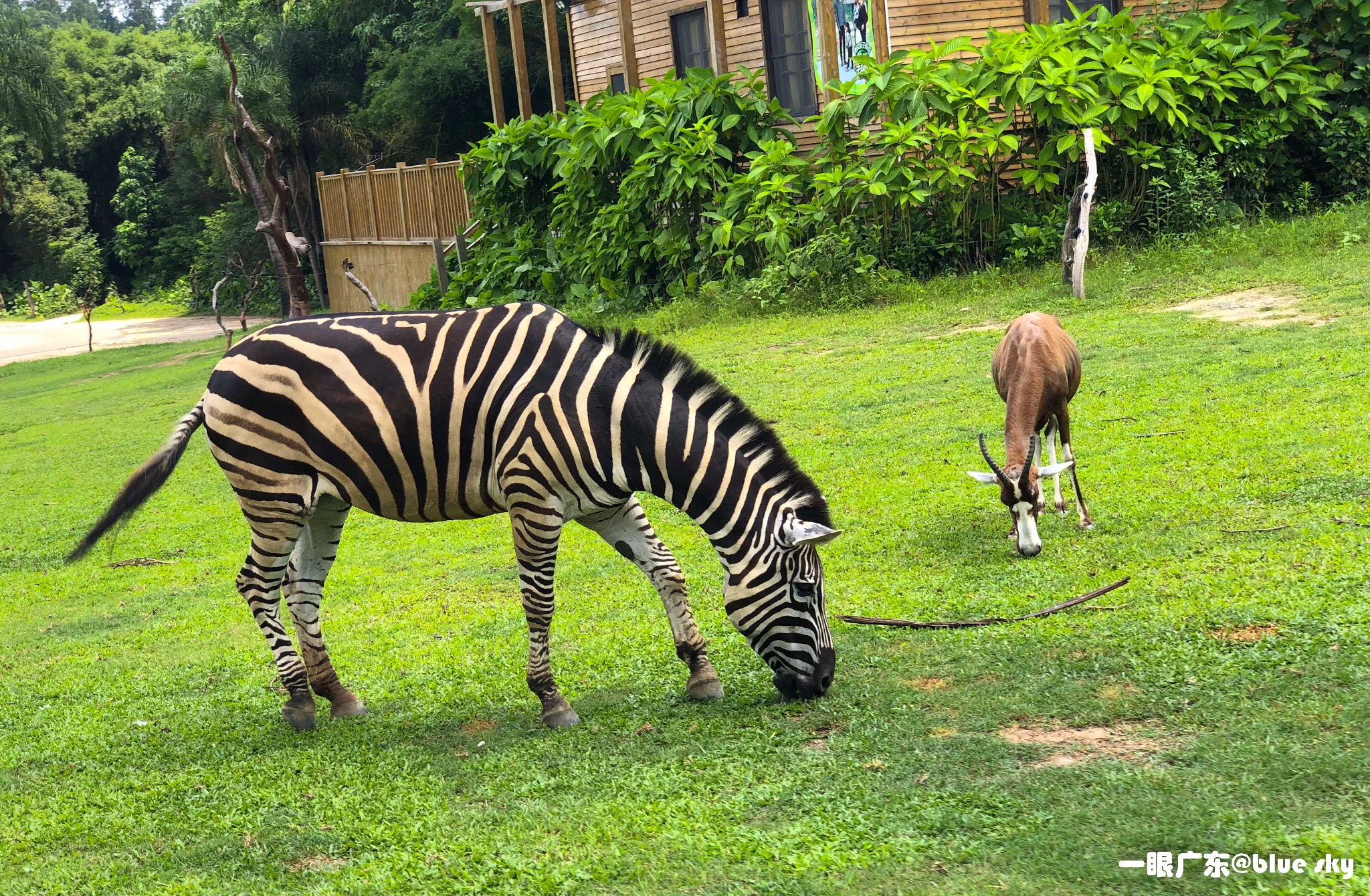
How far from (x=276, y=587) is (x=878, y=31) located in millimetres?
13494

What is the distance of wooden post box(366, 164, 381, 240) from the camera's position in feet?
92.3

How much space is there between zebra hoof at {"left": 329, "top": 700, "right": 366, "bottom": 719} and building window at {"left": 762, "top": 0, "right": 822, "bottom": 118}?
1566 centimetres

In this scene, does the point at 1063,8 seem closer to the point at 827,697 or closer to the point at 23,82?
the point at 827,697

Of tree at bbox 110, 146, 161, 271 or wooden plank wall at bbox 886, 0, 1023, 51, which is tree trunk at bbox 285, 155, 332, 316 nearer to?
tree at bbox 110, 146, 161, 271

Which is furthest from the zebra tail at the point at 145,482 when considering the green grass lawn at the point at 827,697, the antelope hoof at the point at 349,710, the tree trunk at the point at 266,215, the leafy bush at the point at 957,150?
the tree trunk at the point at 266,215

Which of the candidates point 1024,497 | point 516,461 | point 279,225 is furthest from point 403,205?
point 516,461

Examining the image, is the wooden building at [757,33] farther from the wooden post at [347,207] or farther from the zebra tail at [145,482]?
the zebra tail at [145,482]

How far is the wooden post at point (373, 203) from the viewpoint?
92.3 feet

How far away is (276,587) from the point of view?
223 inches

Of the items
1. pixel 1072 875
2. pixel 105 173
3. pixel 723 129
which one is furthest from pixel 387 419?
pixel 105 173

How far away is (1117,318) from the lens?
1240 centimetres

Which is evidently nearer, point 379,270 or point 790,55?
point 790,55

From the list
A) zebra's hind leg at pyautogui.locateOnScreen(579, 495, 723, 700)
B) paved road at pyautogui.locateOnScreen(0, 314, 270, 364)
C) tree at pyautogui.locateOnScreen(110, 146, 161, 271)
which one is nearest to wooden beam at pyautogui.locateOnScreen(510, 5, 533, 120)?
paved road at pyautogui.locateOnScreen(0, 314, 270, 364)

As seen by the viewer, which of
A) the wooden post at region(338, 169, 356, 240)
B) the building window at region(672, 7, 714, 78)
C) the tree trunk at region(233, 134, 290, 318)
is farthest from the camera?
the wooden post at region(338, 169, 356, 240)
